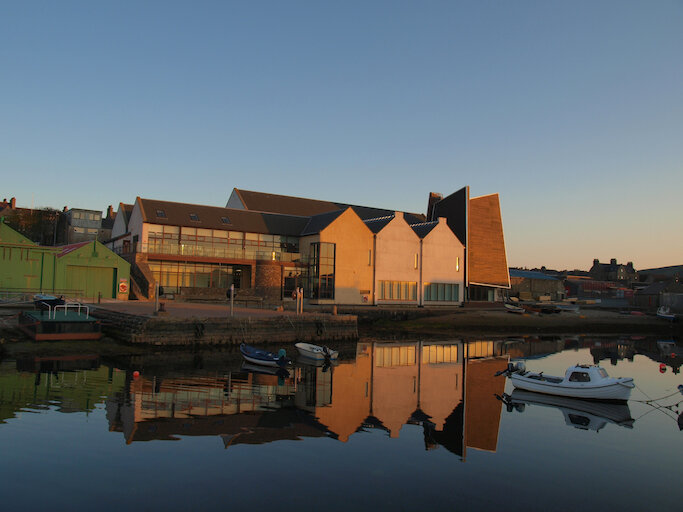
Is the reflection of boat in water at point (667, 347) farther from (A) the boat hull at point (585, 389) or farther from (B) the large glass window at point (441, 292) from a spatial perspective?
(A) the boat hull at point (585, 389)

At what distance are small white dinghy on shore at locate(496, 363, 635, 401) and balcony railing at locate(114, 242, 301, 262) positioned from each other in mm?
36712

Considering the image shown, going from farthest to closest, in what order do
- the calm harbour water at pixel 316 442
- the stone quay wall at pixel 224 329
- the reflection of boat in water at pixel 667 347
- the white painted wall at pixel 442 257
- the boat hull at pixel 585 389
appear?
the white painted wall at pixel 442 257 → the reflection of boat in water at pixel 667 347 → the stone quay wall at pixel 224 329 → the boat hull at pixel 585 389 → the calm harbour water at pixel 316 442

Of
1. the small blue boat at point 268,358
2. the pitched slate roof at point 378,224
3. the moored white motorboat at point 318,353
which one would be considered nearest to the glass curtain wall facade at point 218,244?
the pitched slate roof at point 378,224

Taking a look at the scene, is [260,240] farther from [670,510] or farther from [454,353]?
[670,510]

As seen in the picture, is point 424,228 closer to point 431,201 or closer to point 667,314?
point 431,201

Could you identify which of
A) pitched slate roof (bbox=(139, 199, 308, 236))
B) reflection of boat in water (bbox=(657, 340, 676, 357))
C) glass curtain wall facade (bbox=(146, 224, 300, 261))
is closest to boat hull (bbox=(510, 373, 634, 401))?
reflection of boat in water (bbox=(657, 340, 676, 357))

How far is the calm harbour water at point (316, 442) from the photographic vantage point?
39.0 feet

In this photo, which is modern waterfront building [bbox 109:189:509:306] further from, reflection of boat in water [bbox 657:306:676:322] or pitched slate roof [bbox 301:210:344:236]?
reflection of boat in water [bbox 657:306:676:322]

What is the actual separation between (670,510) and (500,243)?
Answer: 202 ft

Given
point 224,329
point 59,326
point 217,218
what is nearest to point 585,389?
point 224,329

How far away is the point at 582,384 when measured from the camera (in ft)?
77.3

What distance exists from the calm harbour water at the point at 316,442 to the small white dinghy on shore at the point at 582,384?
1.96 feet

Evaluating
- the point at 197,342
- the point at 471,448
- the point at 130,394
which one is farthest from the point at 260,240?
the point at 471,448

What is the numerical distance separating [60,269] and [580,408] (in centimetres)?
4295
